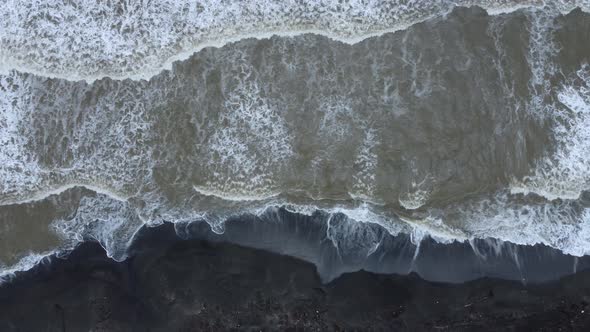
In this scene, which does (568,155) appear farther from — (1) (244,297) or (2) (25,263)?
(2) (25,263)

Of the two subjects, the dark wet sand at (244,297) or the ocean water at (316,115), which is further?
the dark wet sand at (244,297)

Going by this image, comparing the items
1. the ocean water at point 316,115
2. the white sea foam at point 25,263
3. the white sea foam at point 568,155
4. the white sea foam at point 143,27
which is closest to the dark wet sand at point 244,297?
the white sea foam at point 25,263

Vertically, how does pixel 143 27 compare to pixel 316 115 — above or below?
above

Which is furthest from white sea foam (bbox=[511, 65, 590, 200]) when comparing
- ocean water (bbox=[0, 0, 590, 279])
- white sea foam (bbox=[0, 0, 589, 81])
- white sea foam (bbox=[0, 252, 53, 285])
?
white sea foam (bbox=[0, 252, 53, 285])

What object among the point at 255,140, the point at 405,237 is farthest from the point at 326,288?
the point at 255,140

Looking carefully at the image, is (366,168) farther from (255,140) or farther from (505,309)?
(505,309)

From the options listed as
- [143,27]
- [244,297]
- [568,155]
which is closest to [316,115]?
[143,27]

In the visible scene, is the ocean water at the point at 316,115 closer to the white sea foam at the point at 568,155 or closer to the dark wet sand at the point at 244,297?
the white sea foam at the point at 568,155
